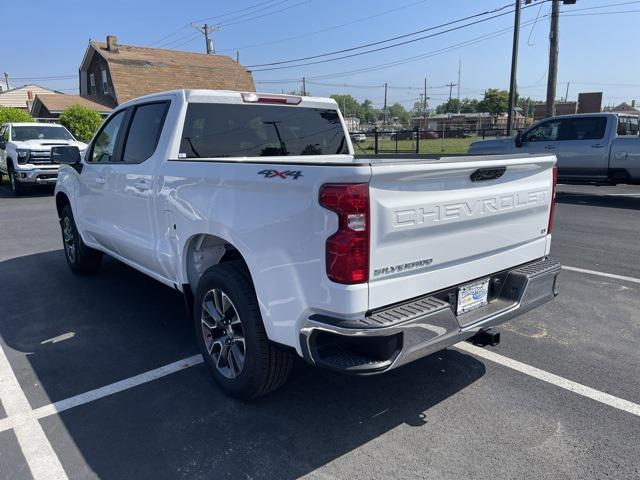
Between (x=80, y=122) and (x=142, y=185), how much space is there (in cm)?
2240

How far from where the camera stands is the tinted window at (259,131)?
4.07 m

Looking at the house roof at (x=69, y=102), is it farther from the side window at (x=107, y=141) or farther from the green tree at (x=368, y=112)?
the green tree at (x=368, y=112)

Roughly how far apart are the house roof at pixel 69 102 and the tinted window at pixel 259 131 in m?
30.3

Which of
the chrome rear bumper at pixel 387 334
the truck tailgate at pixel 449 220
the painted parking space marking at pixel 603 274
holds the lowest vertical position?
the painted parking space marking at pixel 603 274

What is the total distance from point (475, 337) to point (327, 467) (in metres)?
1.21

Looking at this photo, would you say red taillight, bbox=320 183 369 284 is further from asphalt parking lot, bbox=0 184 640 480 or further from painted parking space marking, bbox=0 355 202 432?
painted parking space marking, bbox=0 355 202 432

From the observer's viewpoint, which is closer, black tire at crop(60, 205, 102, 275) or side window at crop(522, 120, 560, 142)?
black tire at crop(60, 205, 102, 275)

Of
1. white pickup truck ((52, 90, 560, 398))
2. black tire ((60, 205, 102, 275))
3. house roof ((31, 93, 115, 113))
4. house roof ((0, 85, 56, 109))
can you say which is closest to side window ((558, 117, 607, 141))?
white pickup truck ((52, 90, 560, 398))

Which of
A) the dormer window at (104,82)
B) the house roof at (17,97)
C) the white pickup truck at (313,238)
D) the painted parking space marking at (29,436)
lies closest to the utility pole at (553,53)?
the white pickup truck at (313,238)

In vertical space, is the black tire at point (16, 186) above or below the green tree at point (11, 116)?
below

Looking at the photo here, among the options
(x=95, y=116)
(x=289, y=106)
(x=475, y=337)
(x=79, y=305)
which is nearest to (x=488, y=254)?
(x=475, y=337)

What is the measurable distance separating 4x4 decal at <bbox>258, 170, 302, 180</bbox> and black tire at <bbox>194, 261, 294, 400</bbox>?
683 millimetres

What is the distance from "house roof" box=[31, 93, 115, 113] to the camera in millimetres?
32312

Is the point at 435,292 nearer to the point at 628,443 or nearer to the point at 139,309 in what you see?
the point at 628,443
